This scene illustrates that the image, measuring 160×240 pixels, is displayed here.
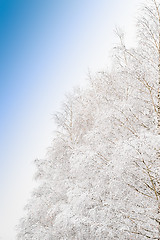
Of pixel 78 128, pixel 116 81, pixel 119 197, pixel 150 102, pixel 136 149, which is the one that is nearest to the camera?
pixel 136 149

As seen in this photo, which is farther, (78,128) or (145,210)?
(78,128)

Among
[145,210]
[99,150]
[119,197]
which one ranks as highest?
[99,150]

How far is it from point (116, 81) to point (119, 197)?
3.60m

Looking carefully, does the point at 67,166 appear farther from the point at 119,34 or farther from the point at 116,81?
the point at 119,34

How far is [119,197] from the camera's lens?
389 centimetres

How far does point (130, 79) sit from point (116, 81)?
111cm

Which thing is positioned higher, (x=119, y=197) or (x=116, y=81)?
(x=116, y=81)

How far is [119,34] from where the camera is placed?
612 cm

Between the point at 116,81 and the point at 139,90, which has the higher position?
the point at 116,81

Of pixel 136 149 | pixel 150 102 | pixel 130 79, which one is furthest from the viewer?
pixel 130 79

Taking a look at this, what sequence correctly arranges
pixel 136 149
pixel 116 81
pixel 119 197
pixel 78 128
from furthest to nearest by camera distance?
pixel 78 128
pixel 116 81
pixel 119 197
pixel 136 149

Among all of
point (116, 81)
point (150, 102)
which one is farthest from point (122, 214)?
point (116, 81)

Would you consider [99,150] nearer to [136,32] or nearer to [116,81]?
[116,81]

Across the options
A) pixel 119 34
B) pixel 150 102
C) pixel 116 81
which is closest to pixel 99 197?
pixel 150 102
